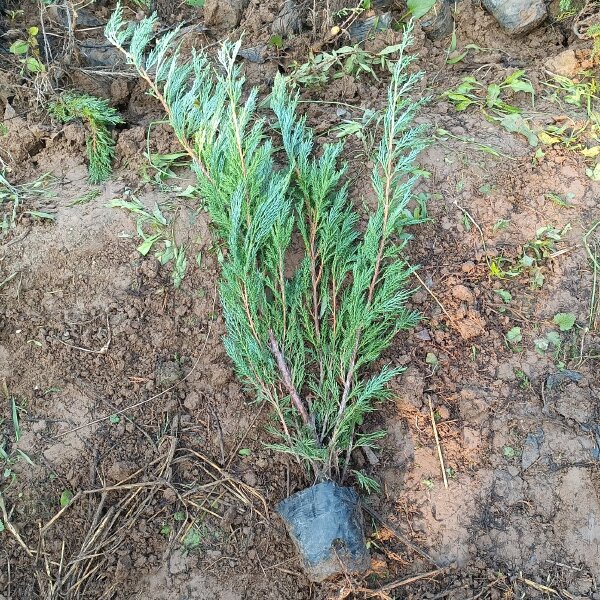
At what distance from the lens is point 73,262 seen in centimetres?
331

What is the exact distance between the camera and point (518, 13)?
12.7ft

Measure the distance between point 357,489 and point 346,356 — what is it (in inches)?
25.1

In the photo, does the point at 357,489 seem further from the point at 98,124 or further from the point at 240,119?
the point at 98,124

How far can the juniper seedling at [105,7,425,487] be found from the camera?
2902mm

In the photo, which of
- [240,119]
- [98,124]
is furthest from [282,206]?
[98,124]

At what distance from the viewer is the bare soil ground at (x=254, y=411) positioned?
2832 mm

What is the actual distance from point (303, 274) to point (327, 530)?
1.17m

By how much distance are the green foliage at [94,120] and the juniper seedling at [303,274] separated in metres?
0.48

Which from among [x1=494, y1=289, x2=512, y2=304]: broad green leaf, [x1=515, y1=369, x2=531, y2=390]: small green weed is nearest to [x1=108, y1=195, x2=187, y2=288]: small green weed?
[x1=494, y1=289, x2=512, y2=304]: broad green leaf

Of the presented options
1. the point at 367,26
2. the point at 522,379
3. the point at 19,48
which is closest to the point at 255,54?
the point at 367,26

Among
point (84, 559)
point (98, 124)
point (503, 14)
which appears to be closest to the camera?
point (84, 559)

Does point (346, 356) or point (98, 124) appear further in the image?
point (98, 124)

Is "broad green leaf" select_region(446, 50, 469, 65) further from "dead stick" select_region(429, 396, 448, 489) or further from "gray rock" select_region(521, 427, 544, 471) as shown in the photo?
"gray rock" select_region(521, 427, 544, 471)

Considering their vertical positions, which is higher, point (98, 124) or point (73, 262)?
point (98, 124)
